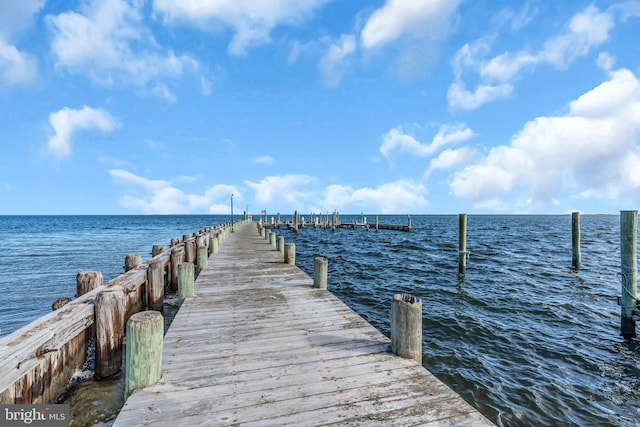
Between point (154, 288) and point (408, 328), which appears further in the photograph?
point (154, 288)

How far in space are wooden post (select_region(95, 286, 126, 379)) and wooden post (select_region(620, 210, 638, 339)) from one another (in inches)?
468

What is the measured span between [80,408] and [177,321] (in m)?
1.66

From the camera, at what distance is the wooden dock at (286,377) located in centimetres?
284

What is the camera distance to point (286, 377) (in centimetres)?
351

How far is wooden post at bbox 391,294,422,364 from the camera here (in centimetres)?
391

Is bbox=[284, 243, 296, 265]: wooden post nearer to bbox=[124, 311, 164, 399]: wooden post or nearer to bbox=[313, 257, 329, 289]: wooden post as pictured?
bbox=[313, 257, 329, 289]: wooden post

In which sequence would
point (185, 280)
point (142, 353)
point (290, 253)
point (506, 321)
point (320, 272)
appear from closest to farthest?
1. point (142, 353)
2. point (185, 280)
3. point (320, 272)
4. point (506, 321)
5. point (290, 253)

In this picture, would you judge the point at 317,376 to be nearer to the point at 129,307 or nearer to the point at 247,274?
the point at 129,307

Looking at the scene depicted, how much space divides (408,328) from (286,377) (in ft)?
5.65

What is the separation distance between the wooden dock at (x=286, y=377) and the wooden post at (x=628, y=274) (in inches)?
313

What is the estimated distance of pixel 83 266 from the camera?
17438mm

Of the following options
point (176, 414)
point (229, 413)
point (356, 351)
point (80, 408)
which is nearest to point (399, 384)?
point (356, 351)

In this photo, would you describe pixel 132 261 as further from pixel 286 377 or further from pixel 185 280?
pixel 286 377

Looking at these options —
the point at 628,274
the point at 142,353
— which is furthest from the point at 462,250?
the point at 142,353
